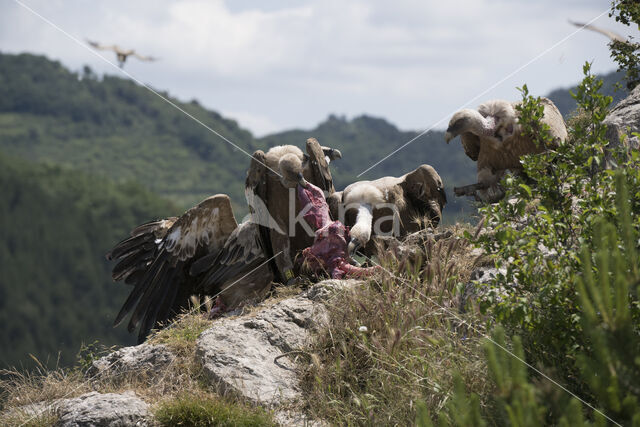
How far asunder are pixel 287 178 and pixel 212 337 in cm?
164

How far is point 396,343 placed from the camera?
16.3 feet

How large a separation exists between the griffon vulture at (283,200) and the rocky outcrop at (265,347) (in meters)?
0.68

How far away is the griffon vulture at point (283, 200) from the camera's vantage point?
6.65m

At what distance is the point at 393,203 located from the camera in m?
6.91

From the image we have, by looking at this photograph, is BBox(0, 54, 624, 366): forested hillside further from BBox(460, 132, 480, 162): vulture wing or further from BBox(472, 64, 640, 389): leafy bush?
BBox(472, 64, 640, 389): leafy bush

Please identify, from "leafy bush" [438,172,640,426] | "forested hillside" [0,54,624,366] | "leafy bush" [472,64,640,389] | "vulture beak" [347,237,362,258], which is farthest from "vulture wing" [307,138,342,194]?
"forested hillside" [0,54,624,366]

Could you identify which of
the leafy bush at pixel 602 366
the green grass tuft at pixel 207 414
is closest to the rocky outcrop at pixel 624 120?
the leafy bush at pixel 602 366

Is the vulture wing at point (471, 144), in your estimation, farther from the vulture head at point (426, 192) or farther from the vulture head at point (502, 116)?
the vulture head at point (426, 192)

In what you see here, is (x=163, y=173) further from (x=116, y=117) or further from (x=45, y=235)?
(x=45, y=235)

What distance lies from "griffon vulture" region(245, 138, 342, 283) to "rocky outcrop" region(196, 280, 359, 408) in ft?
2.22

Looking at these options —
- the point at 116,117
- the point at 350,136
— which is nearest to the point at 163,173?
the point at 116,117

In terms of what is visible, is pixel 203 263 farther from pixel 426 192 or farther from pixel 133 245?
pixel 426 192

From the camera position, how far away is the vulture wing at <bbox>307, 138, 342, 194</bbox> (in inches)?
270

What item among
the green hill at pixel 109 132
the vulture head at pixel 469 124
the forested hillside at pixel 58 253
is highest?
Answer: the green hill at pixel 109 132
